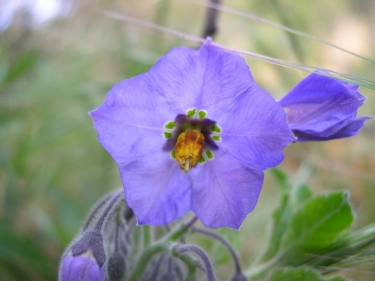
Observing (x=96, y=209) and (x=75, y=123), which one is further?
(x=75, y=123)

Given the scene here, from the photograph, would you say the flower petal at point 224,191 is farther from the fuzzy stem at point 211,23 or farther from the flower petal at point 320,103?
the fuzzy stem at point 211,23

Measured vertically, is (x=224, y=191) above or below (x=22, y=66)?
below

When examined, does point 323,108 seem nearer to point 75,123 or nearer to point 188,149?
point 188,149

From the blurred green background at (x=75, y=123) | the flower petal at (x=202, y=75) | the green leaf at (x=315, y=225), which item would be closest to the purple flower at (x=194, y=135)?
the flower petal at (x=202, y=75)

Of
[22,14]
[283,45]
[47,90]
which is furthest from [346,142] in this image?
[22,14]

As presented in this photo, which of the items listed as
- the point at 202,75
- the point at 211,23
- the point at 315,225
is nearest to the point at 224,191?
the point at 202,75

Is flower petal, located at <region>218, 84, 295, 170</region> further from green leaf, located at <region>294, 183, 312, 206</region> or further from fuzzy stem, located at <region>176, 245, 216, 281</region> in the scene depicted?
green leaf, located at <region>294, 183, 312, 206</region>

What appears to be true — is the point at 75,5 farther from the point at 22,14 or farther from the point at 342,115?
the point at 342,115
